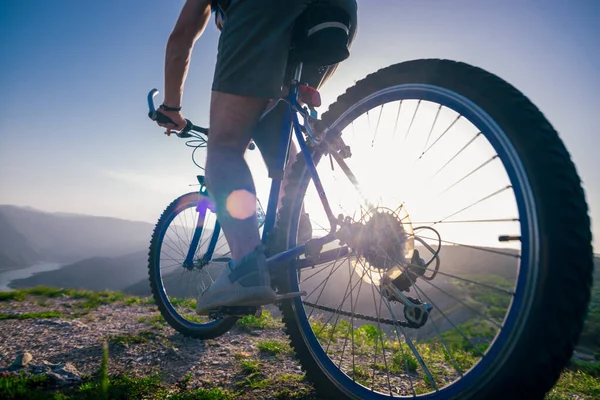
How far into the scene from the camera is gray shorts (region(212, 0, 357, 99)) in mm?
1565

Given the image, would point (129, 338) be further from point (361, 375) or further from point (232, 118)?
point (232, 118)

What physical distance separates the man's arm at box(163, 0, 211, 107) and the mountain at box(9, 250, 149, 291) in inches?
3628

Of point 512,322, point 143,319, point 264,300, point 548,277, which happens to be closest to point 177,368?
point 264,300

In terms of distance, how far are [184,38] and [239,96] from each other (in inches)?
24.3

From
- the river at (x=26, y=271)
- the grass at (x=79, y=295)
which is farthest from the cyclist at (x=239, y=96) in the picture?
the river at (x=26, y=271)

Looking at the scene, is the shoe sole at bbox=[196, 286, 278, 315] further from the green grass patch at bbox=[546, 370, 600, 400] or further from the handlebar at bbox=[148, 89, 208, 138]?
the green grass patch at bbox=[546, 370, 600, 400]

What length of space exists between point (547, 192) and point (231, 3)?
5.72 ft

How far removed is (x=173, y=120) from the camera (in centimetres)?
235

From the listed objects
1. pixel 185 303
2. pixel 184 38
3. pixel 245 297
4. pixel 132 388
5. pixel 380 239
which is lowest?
pixel 185 303

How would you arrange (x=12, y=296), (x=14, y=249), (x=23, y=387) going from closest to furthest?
(x=23, y=387) < (x=12, y=296) < (x=14, y=249)

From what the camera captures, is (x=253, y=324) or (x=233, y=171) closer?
(x=233, y=171)

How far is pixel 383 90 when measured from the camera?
61.2 inches

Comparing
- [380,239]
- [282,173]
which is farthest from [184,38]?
[380,239]

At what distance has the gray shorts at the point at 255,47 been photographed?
157cm
